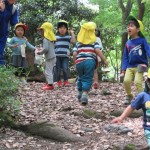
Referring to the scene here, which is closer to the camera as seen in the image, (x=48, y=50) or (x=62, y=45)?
(x=48, y=50)

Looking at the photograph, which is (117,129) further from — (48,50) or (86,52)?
(48,50)

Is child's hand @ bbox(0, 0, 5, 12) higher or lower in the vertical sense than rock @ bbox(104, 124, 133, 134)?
higher

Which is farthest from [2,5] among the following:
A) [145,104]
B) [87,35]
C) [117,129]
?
[145,104]

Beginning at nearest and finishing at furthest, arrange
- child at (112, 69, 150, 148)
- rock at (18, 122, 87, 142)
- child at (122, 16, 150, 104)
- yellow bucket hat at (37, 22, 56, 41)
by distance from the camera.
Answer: child at (112, 69, 150, 148), rock at (18, 122, 87, 142), child at (122, 16, 150, 104), yellow bucket hat at (37, 22, 56, 41)

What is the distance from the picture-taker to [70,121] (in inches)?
229

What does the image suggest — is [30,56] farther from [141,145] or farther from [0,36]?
[141,145]

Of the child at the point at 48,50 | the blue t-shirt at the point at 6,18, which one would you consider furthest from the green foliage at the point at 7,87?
the child at the point at 48,50

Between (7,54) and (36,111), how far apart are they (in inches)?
287

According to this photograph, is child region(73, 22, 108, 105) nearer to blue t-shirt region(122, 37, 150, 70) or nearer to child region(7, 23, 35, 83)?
blue t-shirt region(122, 37, 150, 70)

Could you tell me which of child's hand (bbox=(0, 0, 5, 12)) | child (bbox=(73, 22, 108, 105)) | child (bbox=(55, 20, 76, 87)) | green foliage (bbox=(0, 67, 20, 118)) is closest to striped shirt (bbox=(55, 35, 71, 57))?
child (bbox=(55, 20, 76, 87))

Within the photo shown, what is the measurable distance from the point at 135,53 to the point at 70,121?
2.03 meters

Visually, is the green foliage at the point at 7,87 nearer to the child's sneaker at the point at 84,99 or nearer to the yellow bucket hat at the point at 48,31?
the child's sneaker at the point at 84,99

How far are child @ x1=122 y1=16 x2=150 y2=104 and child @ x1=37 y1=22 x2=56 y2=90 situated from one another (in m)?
2.62

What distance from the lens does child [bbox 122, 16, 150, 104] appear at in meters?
6.72
